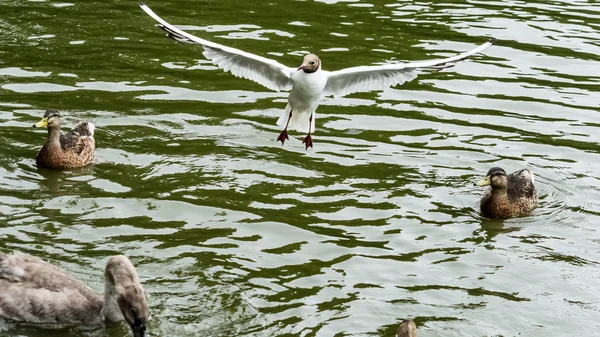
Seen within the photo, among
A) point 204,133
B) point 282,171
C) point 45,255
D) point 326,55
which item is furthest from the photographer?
point 326,55

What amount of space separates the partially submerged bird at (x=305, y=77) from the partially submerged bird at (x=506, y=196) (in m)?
1.60

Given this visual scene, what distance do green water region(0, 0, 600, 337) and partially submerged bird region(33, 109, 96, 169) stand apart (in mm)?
194

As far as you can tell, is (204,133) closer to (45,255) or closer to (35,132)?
(35,132)

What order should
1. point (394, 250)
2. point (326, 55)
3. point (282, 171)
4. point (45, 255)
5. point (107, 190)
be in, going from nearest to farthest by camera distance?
point (45, 255) < point (394, 250) < point (107, 190) < point (282, 171) < point (326, 55)

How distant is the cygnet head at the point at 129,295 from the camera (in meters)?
9.75

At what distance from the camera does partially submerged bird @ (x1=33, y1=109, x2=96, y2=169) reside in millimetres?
14531

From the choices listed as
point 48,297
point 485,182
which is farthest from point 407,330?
point 485,182

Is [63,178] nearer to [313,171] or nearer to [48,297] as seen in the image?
[313,171]

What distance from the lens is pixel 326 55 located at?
777 inches

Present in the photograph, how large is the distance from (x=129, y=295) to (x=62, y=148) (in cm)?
511

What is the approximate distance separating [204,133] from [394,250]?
4289mm

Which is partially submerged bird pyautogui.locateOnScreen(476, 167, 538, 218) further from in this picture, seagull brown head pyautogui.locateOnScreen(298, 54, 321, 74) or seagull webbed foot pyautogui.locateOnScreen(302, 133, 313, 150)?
seagull brown head pyautogui.locateOnScreen(298, 54, 321, 74)

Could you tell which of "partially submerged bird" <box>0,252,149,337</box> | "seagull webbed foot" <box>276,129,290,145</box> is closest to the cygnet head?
"partially submerged bird" <box>0,252,149,337</box>

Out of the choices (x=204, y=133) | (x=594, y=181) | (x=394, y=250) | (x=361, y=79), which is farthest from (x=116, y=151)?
(x=594, y=181)
